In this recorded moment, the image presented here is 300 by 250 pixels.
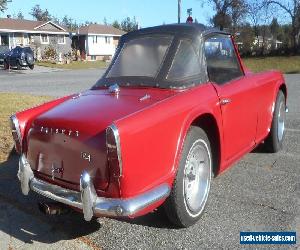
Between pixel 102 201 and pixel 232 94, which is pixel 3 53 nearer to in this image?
pixel 232 94

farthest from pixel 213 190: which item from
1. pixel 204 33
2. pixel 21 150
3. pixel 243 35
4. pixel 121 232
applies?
pixel 243 35

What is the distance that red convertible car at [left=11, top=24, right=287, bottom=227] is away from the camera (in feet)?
9.84

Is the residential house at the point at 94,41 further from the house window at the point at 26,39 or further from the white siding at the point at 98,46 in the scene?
the house window at the point at 26,39

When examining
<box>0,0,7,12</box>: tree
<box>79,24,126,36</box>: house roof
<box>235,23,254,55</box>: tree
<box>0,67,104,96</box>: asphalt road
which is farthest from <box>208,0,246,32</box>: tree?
<box>0,0,7,12</box>: tree

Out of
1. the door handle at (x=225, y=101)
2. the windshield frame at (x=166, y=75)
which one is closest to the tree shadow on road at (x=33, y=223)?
the windshield frame at (x=166, y=75)

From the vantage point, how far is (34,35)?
50531 millimetres

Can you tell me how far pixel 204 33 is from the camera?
4.27 meters

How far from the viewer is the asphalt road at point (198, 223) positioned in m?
3.40

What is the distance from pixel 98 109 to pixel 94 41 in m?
57.5

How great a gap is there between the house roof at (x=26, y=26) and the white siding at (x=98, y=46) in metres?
5.25

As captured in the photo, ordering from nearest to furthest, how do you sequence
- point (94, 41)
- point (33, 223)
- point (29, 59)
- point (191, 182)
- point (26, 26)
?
point (191, 182), point (33, 223), point (29, 59), point (26, 26), point (94, 41)

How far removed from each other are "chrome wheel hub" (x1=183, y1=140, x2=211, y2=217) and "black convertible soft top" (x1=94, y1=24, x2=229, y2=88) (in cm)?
64

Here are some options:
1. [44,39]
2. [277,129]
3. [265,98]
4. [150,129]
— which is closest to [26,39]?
[44,39]

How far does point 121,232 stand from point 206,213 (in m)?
0.84
